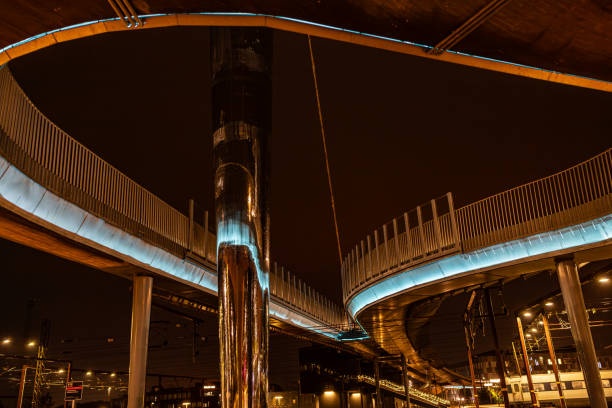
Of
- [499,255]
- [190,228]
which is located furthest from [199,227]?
[499,255]

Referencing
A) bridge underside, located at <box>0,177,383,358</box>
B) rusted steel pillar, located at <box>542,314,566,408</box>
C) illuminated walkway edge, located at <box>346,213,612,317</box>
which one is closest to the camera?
bridge underside, located at <box>0,177,383,358</box>

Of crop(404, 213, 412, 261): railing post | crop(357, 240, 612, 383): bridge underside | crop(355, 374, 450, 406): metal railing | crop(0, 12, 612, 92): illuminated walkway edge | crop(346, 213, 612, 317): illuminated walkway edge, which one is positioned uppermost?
crop(404, 213, 412, 261): railing post

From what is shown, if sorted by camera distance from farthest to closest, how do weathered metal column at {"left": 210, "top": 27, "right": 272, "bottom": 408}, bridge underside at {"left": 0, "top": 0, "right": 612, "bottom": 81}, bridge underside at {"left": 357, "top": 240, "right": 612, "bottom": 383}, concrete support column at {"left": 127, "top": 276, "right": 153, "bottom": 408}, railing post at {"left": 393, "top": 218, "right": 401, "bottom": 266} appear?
railing post at {"left": 393, "top": 218, "right": 401, "bottom": 266}, bridge underside at {"left": 357, "top": 240, "right": 612, "bottom": 383}, concrete support column at {"left": 127, "top": 276, "right": 153, "bottom": 408}, weathered metal column at {"left": 210, "top": 27, "right": 272, "bottom": 408}, bridge underside at {"left": 0, "top": 0, "right": 612, "bottom": 81}

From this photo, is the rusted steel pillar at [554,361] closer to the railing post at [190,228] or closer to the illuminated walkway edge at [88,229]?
the illuminated walkway edge at [88,229]

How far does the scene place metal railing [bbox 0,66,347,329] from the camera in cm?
1136

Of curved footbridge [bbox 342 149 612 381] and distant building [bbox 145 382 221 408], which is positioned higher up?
curved footbridge [bbox 342 149 612 381]

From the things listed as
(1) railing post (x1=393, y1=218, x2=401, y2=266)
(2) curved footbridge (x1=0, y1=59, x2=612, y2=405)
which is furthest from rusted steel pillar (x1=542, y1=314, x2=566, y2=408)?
(1) railing post (x1=393, y1=218, x2=401, y2=266)

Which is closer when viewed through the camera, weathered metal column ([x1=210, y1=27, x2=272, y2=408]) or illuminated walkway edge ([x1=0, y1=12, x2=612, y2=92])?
illuminated walkway edge ([x1=0, y1=12, x2=612, y2=92])

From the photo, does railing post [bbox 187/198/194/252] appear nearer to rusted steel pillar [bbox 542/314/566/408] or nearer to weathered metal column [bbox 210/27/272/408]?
weathered metal column [bbox 210/27/272/408]

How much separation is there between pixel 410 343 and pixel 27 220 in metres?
37.0

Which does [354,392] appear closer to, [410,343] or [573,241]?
[410,343]

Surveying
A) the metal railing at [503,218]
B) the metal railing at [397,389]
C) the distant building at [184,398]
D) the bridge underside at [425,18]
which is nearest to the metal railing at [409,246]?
the metal railing at [503,218]

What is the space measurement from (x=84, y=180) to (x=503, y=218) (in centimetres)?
1483

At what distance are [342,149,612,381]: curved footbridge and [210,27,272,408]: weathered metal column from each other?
38.7ft
